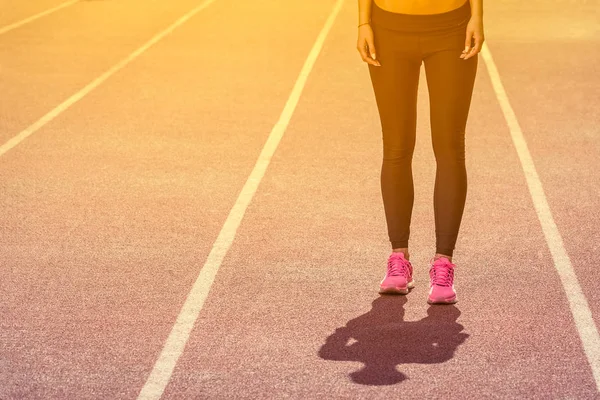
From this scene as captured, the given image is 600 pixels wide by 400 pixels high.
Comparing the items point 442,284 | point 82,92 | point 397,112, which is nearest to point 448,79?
point 397,112

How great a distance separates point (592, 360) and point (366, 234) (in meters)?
2.25

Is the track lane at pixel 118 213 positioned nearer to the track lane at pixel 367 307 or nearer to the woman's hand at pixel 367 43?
the track lane at pixel 367 307

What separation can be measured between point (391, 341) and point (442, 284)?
0.61 m

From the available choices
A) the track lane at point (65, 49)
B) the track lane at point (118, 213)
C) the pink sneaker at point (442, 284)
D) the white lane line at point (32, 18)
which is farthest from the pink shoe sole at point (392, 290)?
the white lane line at point (32, 18)

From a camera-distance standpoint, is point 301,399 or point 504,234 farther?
point 504,234

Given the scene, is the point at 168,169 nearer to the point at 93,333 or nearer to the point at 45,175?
the point at 45,175

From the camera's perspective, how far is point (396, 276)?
6.09 metres

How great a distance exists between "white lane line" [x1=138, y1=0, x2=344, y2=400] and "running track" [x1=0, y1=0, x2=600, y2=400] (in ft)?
0.06

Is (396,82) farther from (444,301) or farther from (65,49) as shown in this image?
(65,49)

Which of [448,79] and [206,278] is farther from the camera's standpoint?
[206,278]

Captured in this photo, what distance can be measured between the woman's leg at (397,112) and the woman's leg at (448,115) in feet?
0.31

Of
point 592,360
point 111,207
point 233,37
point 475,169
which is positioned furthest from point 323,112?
point 592,360

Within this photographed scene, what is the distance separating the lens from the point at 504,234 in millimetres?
7219

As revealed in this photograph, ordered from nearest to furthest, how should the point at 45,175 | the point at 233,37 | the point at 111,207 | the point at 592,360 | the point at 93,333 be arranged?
the point at 592,360 < the point at 93,333 < the point at 111,207 < the point at 45,175 < the point at 233,37
